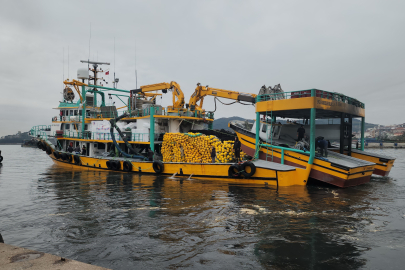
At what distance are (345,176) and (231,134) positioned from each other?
8394 millimetres

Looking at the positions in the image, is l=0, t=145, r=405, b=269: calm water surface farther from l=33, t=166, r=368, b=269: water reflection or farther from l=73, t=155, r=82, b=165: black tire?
l=73, t=155, r=82, b=165: black tire

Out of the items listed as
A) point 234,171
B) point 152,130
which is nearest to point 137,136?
point 152,130

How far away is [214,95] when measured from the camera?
18.6 metres

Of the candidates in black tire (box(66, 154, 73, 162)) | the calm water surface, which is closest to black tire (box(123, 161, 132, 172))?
the calm water surface

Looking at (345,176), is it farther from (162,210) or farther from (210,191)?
(162,210)

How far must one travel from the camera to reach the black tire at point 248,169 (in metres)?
13.2

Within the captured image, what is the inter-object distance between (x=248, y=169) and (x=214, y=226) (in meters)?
Answer: 6.42

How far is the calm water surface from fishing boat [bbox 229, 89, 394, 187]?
917mm

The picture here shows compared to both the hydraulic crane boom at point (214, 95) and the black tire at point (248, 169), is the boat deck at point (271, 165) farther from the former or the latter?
the hydraulic crane boom at point (214, 95)

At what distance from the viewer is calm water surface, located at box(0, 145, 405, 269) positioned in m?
5.45

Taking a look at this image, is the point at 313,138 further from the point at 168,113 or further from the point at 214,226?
the point at 168,113

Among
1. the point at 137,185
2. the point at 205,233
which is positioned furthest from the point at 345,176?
the point at 137,185

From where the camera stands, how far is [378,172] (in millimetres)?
16172

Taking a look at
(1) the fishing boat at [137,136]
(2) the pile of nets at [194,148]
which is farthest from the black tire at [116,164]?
(2) the pile of nets at [194,148]
